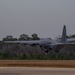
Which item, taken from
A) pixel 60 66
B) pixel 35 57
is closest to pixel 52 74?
pixel 60 66

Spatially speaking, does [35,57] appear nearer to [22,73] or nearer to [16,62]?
[16,62]

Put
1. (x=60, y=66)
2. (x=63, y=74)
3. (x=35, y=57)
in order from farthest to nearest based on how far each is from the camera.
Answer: (x=35, y=57), (x=60, y=66), (x=63, y=74)

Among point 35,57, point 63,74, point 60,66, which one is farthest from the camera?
point 35,57

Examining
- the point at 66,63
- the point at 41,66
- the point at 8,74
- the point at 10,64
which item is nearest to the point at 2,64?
the point at 10,64

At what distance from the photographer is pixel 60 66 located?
1559 centimetres

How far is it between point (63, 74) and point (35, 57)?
7.62 meters

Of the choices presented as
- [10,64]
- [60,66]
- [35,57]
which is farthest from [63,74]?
[35,57]

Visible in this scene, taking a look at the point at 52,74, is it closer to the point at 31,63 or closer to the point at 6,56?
the point at 31,63

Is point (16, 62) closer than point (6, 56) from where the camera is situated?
Yes

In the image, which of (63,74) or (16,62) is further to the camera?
(16,62)

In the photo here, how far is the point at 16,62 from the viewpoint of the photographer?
16.4m

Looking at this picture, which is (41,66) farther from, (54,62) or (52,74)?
(52,74)

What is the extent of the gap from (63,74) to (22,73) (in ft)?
4.89

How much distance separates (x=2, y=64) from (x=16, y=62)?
0.66 metres
